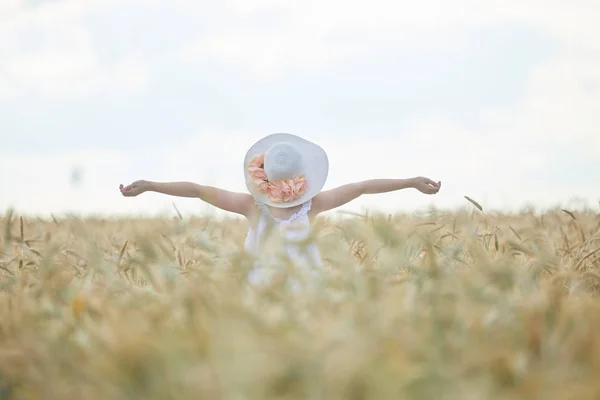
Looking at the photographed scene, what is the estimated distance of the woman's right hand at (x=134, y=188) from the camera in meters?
3.62

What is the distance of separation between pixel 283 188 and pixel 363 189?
38cm

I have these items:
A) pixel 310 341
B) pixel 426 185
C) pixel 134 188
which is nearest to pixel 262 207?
pixel 134 188

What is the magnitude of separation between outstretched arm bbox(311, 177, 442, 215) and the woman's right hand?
33.1 inches

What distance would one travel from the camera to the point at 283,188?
3773 mm

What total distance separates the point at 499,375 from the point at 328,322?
0.26 metres

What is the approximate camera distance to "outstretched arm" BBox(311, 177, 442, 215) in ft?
11.8

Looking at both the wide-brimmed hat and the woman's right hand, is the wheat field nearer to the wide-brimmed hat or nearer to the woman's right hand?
Result: the woman's right hand

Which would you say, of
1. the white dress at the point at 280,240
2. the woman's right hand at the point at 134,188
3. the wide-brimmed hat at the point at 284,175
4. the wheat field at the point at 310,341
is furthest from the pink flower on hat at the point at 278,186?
the wheat field at the point at 310,341

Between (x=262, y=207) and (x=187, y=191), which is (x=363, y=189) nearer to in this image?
(x=262, y=207)

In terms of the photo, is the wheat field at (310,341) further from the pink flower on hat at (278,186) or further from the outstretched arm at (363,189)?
the pink flower on hat at (278,186)

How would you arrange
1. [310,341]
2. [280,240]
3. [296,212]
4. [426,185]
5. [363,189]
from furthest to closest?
1. [296,212]
2. [363,189]
3. [426,185]
4. [280,240]
5. [310,341]

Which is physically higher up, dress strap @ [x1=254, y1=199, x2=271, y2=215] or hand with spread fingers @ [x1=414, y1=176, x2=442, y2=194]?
hand with spread fingers @ [x1=414, y1=176, x2=442, y2=194]

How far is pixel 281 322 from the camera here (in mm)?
1204

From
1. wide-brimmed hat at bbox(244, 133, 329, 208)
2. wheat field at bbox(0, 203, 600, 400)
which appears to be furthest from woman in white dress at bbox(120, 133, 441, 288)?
wheat field at bbox(0, 203, 600, 400)
